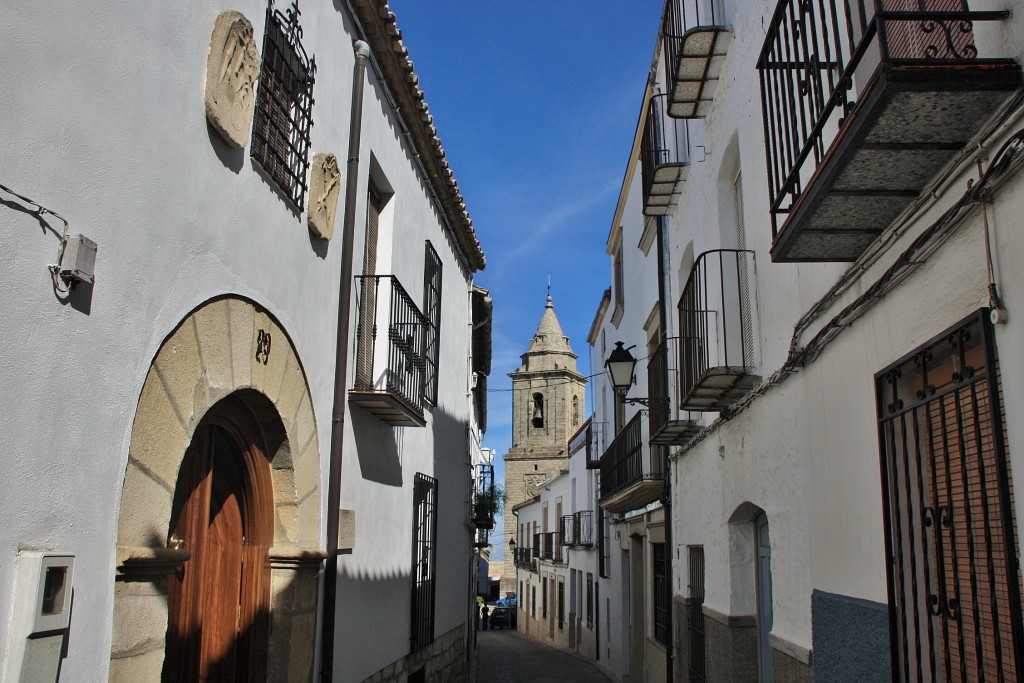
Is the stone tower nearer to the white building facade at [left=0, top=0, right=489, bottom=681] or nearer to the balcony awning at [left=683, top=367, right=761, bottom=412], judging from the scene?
the white building facade at [left=0, top=0, right=489, bottom=681]

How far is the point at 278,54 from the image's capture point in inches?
208

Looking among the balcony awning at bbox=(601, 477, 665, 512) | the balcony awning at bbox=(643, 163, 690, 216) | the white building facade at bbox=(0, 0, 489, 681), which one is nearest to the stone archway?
the white building facade at bbox=(0, 0, 489, 681)

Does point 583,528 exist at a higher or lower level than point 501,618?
higher

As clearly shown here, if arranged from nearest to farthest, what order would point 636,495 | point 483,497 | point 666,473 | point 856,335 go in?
point 856,335
point 666,473
point 636,495
point 483,497

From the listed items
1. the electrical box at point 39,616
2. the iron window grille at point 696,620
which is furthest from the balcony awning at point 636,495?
the electrical box at point 39,616

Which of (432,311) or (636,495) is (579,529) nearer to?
(636,495)

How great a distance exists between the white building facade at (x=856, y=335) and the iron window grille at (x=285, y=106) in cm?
274

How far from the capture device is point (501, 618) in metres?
42.6

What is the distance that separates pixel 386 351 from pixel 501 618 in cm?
3761

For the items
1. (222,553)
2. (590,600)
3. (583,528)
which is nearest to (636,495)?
(222,553)

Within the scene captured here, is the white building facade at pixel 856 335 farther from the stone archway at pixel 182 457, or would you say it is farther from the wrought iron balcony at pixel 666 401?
the stone archway at pixel 182 457

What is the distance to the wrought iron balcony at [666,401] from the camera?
930 cm

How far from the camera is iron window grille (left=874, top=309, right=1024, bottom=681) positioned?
3178mm

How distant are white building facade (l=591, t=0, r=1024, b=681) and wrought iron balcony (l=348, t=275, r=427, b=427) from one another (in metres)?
2.40
